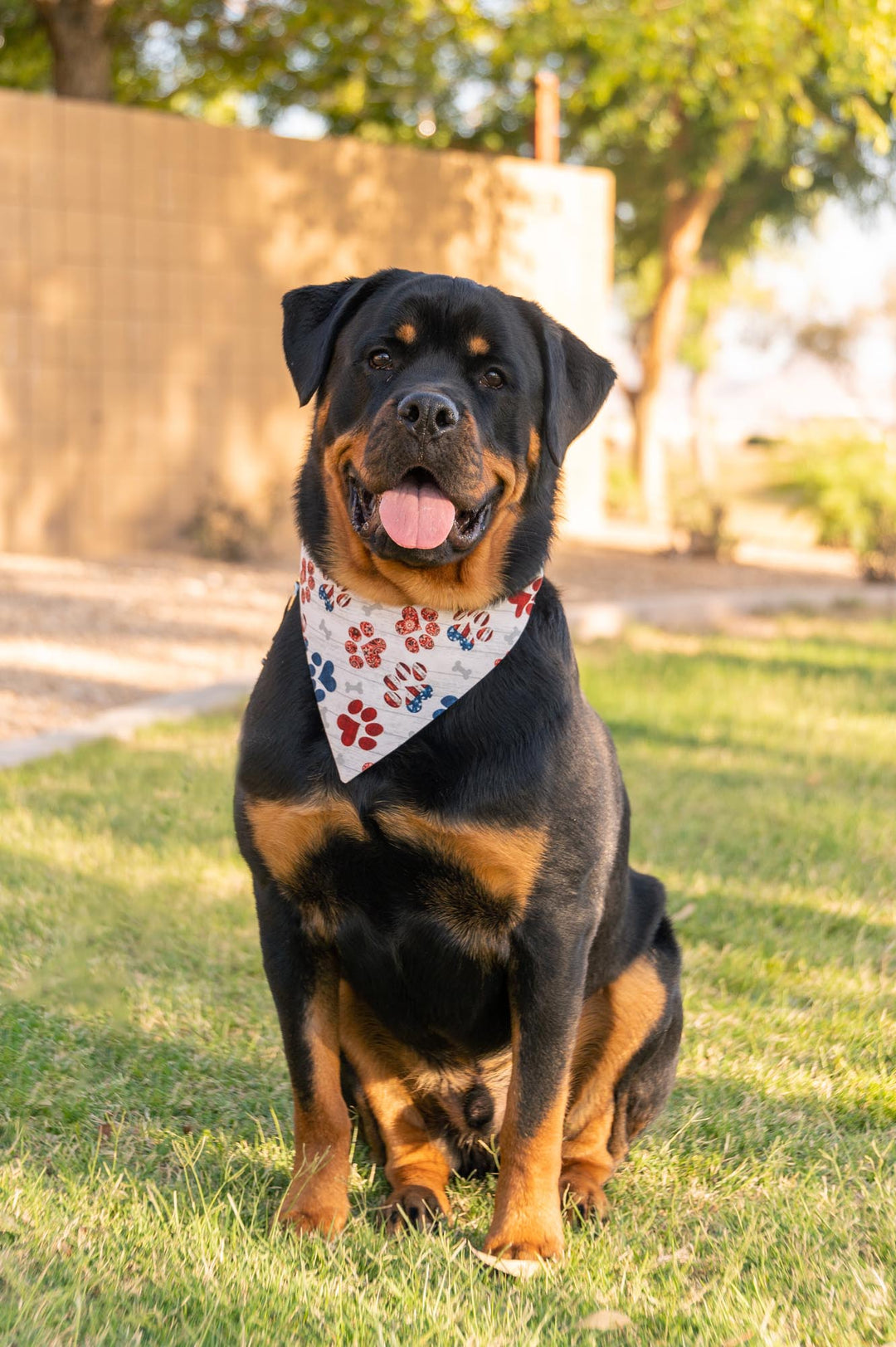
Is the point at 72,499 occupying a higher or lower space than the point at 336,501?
lower

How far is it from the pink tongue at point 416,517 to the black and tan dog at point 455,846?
0.02 meters

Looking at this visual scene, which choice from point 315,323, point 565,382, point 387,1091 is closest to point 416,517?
point 565,382

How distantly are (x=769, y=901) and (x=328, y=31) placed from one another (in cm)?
1282

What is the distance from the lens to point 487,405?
10.0 ft

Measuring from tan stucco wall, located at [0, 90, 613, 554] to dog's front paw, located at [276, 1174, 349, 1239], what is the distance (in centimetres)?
1012

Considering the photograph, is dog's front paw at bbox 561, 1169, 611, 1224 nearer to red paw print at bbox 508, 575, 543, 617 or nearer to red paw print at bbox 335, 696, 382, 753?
red paw print at bbox 335, 696, 382, 753

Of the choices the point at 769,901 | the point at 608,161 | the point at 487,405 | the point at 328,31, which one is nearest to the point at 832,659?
the point at 769,901

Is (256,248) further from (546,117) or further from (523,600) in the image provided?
(523,600)

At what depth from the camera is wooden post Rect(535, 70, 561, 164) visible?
14773 mm

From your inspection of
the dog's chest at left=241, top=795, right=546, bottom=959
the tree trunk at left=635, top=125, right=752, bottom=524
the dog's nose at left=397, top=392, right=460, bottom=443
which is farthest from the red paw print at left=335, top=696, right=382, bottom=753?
the tree trunk at left=635, top=125, right=752, bottom=524

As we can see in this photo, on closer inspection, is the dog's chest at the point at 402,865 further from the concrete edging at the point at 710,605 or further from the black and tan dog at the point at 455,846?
the concrete edging at the point at 710,605

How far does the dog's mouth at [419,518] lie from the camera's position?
2.91 m

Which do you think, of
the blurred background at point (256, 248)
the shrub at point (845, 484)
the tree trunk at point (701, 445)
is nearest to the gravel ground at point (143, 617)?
→ the blurred background at point (256, 248)

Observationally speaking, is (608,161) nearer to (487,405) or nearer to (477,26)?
(477,26)
